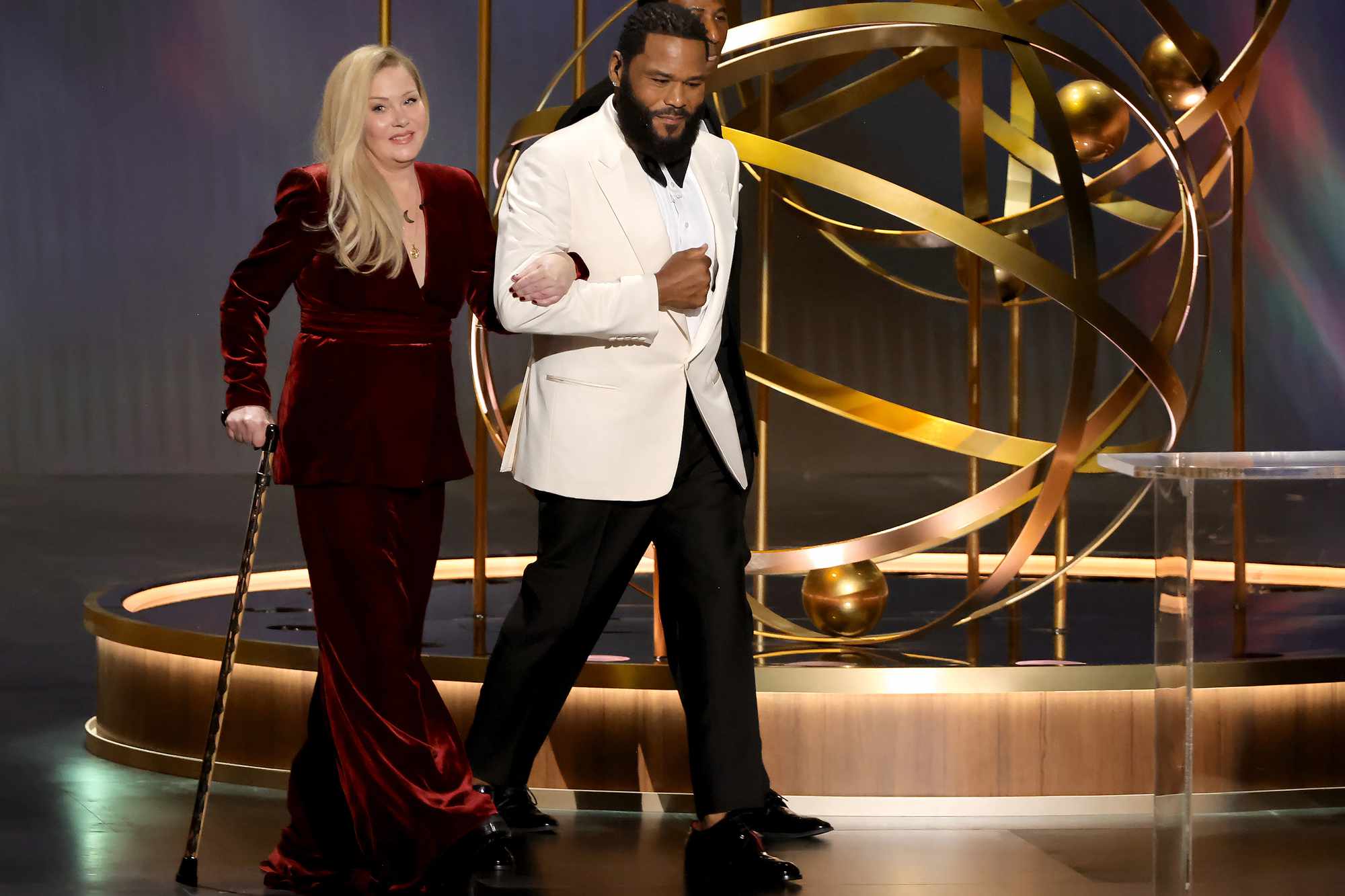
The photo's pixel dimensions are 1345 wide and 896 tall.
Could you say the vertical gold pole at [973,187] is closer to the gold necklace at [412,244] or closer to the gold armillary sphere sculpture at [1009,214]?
the gold armillary sphere sculpture at [1009,214]

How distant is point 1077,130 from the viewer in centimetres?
A: 436

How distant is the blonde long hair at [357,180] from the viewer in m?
2.72

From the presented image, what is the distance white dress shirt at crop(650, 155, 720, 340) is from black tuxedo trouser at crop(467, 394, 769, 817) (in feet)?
0.75

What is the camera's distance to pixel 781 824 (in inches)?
124

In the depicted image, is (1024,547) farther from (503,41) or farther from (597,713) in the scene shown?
(503,41)

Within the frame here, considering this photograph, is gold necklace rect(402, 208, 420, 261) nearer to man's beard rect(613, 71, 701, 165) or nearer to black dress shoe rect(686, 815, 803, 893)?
man's beard rect(613, 71, 701, 165)

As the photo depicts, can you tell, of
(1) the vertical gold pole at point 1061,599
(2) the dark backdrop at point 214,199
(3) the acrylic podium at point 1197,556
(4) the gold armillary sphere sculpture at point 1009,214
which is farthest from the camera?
(2) the dark backdrop at point 214,199

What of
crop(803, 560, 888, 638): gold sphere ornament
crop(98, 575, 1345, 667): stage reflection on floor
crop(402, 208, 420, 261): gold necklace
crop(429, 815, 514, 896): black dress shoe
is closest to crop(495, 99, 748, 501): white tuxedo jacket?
crop(402, 208, 420, 261): gold necklace

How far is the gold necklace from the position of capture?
2.79 metres

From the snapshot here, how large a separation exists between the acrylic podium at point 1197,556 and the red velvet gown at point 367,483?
1.02m

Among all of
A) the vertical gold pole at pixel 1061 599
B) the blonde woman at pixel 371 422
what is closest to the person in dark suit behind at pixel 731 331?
the blonde woman at pixel 371 422

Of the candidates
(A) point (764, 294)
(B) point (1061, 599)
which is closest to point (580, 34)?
(A) point (764, 294)

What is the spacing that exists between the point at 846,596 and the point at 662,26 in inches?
56.1

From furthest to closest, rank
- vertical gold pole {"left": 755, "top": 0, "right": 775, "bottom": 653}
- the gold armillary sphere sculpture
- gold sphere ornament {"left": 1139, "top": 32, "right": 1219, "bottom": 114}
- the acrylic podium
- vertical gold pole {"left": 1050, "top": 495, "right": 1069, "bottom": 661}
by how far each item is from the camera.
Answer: gold sphere ornament {"left": 1139, "top": 32, "right": 1219, "bottom": 114} → vertical gold pole {"left": 1050, "top": 495, "right": 1069, "bottom": 661} → vertical gold pole {"left": 755, "top": 0, "right": 775, "bottom": 653} → the gold armillary sphere sculpture → the acrylic podium
